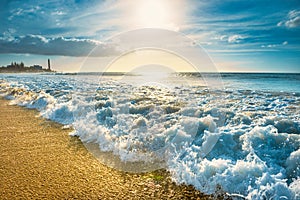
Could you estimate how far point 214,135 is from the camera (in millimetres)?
6934

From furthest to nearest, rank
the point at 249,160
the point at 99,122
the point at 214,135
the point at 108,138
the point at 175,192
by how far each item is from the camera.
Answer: the point at 99,122 < the point at 108,138 < the point at 214,135 < the point at 249,160 < the point at 175,192

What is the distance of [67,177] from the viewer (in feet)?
18.9

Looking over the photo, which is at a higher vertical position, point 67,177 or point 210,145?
point 210,145

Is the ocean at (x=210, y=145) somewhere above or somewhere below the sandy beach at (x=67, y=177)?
above

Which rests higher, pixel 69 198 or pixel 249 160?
pixel 249 160

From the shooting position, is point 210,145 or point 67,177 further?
point 210,145

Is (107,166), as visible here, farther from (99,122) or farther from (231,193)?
(99,122)

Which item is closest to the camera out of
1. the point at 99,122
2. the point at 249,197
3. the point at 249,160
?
the point at 249,197

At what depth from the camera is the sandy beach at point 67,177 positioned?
506cm

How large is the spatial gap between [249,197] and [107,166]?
3364 millimetres

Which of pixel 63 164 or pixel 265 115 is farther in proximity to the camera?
pixel 265 115

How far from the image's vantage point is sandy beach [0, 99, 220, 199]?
506 cm

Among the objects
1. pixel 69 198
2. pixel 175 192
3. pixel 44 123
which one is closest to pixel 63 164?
pixel 69 198

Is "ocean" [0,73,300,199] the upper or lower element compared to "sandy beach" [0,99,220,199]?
upper
